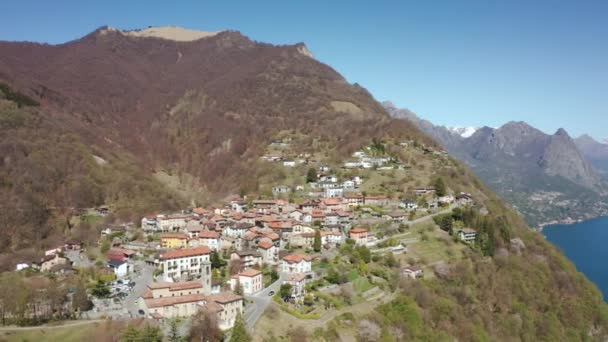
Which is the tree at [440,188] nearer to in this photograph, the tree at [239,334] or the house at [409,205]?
the house at [409,205]

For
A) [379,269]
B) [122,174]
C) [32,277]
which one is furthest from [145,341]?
[122,174]

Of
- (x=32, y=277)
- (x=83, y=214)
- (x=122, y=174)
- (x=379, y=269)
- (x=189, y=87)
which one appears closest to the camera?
(x=32, y=277)

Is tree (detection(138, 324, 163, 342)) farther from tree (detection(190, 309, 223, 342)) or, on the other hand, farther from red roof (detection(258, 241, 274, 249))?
red roof (detection(258, 241, 274, 249))

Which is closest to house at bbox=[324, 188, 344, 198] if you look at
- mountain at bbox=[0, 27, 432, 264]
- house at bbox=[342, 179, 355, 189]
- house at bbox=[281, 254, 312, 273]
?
house at bbox=[342, 179, 355, 189]

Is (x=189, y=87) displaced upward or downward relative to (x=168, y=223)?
upward

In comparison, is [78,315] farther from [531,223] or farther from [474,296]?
[531,223]

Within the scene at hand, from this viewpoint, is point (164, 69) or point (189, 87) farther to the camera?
point (164, 69)

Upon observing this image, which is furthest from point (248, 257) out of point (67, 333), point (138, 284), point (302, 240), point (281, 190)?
point (281, 190)
